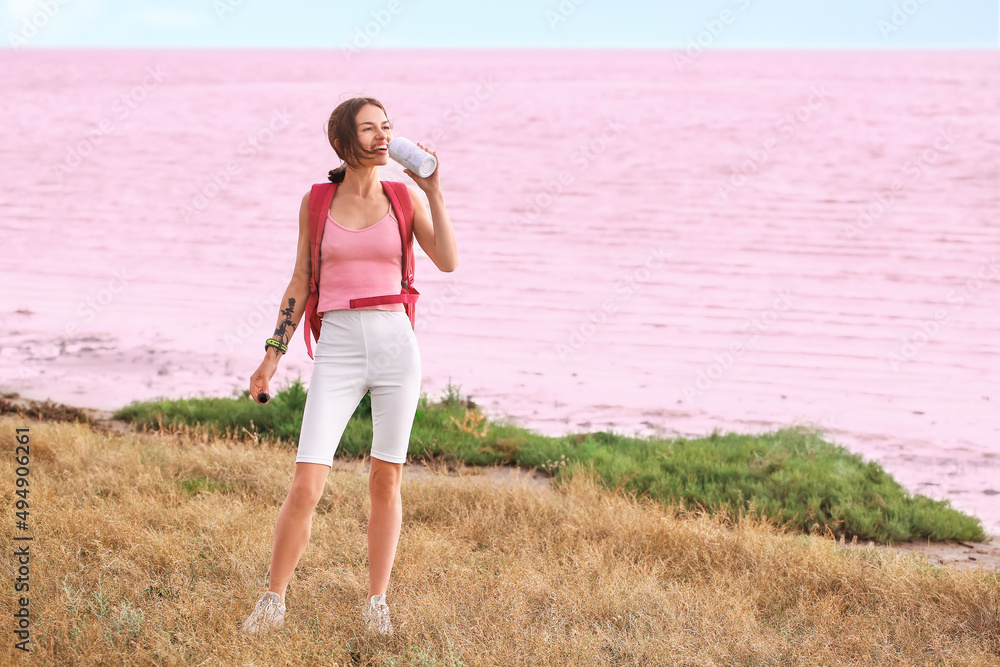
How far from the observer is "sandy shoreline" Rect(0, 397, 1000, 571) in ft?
18.0

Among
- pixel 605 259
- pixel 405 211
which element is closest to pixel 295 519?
pixel 405 211

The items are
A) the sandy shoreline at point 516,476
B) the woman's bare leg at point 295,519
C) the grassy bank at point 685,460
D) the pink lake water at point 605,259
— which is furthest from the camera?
the pink lake water at point 605,259

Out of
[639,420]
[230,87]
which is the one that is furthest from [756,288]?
[230,87]

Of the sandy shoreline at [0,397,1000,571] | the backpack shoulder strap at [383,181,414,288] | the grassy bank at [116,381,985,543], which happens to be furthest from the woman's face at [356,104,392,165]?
the grassy bank at [116,381,985,543]

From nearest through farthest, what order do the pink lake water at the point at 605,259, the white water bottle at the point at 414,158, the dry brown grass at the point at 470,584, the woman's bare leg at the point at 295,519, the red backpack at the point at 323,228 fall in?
the white water bottle at the point at 414,158 < the woman's bare leg at the point at 295,519 < the red backpack at the point at 323,228 < the dry brown grass at the point at 470,584 < the pink lake water at the point at 605,259

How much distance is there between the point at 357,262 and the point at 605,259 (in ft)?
35.4

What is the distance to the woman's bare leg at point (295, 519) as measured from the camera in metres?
3.60

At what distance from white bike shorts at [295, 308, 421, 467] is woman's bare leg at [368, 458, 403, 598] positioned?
0.43 ft

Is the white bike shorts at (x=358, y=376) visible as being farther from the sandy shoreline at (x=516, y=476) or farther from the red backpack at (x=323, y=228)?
the sandy shoreline at (x=516, y=476)

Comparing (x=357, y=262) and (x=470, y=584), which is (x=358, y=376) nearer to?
(x=357, y=262)

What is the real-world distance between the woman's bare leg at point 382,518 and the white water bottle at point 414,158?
115 cm

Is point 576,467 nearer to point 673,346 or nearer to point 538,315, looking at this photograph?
point 673,346

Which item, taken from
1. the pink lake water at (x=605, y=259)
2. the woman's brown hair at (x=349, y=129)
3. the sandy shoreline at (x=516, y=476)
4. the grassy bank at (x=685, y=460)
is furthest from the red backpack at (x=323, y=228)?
the grassy bank at (x=685, y=460)

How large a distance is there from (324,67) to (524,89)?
18.7m
